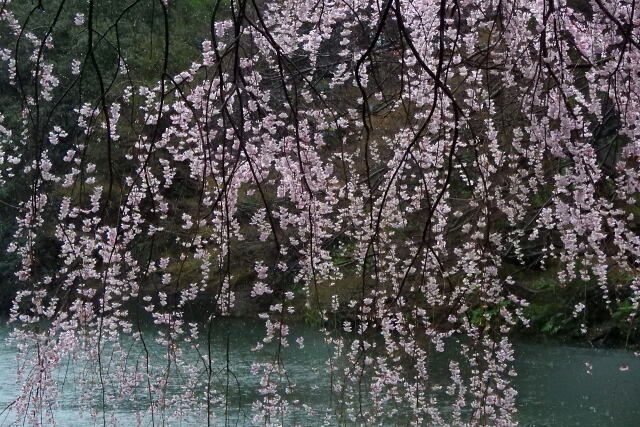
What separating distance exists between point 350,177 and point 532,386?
170 inches

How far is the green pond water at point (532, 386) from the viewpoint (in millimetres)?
5941

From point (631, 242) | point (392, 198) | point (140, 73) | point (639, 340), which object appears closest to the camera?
point (392, 198)

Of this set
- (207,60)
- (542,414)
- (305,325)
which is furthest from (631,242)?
(305,325)

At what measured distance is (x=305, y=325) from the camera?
8.69 metres

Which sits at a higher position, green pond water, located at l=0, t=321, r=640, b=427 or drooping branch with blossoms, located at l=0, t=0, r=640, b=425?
drooping branch with blossoms, located at l=0, t=0, r=640, b=425

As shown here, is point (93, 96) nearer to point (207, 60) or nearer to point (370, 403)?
point (370, 403)

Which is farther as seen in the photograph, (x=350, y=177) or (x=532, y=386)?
(x=532, y=386)

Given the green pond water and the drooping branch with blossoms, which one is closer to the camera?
the drooping branch with blossoms

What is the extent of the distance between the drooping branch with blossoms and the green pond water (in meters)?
0.71

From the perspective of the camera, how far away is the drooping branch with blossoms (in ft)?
4.87

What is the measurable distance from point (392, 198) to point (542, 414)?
3.69m

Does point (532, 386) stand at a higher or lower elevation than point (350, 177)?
lower

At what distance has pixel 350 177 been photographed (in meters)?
3.53


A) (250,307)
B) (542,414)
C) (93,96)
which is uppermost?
(93,96)
